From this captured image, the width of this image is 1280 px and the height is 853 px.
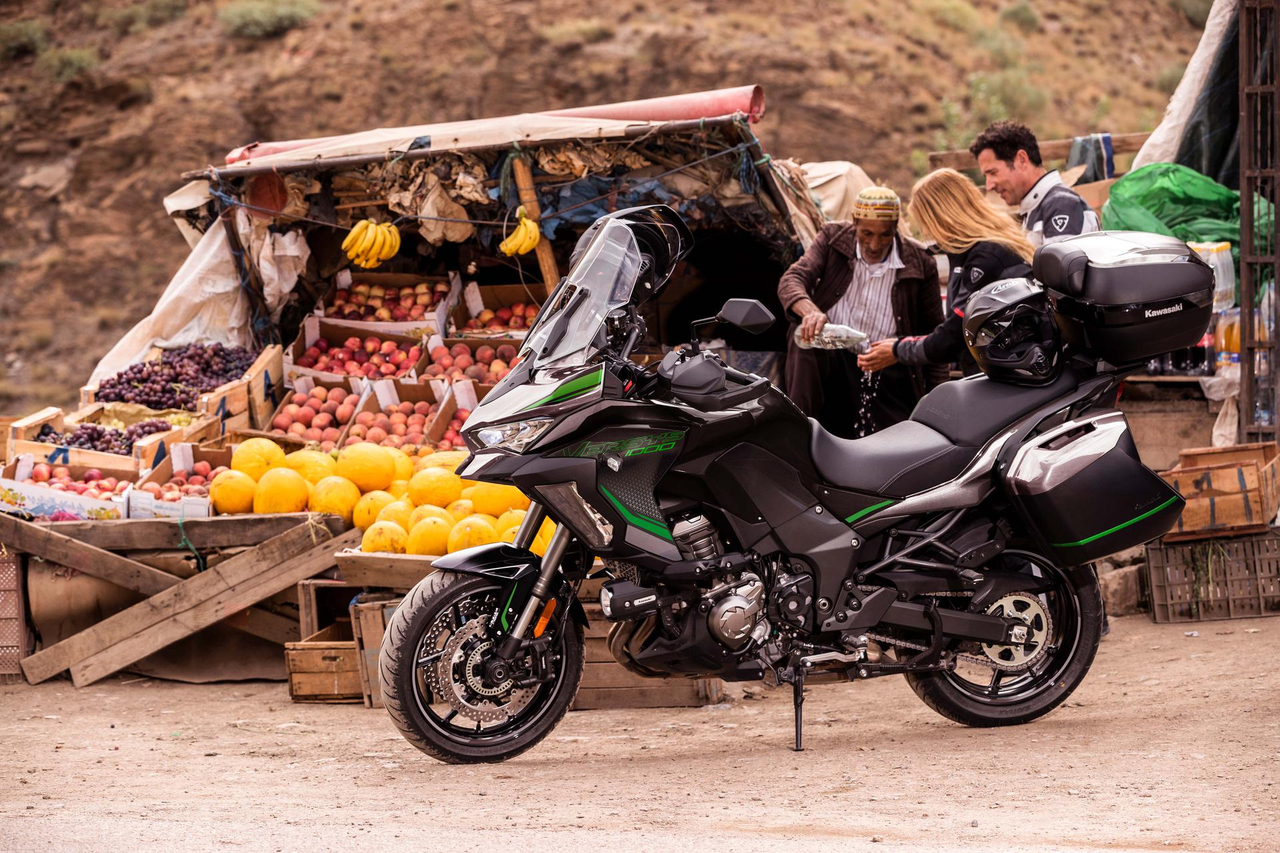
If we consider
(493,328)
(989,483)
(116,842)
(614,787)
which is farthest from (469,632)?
(493,328)

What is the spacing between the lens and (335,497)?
6.52m

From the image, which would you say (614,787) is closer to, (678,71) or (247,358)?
(247,358)

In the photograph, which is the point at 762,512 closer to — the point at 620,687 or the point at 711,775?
the point at 711,775

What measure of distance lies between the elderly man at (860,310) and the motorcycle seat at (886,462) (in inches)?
70.0

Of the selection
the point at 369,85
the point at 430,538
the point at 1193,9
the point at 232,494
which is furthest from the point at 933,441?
the point at 1193,9

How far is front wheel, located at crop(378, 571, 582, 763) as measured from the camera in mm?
4375

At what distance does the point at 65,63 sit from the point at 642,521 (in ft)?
97.7

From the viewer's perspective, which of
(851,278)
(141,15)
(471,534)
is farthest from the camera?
(141,15)

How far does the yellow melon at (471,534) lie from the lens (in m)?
5.71

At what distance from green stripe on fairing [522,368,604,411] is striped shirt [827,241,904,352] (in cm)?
261

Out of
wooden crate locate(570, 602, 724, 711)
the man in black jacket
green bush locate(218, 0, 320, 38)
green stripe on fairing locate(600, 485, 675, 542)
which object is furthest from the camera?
green bush locate(218, 0, 320, 38)

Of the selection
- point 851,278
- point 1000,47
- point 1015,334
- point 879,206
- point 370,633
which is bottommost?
point 370,633

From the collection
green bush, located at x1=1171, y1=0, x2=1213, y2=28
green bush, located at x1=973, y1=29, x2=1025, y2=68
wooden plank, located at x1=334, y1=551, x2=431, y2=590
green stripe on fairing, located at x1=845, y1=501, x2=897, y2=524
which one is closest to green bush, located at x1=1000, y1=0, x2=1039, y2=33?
green bush, located at x1=973, y1=29, x2=1025, y2=68

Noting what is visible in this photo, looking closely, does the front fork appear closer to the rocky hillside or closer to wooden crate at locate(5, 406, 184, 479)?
wooden crate at locate(5, 406, 184, 479)
